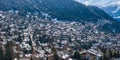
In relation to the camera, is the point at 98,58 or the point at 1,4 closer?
the point at 98,58

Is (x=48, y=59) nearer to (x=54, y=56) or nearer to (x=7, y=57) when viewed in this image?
(x=54, y=56)

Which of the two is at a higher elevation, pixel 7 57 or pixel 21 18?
pixel 7 57

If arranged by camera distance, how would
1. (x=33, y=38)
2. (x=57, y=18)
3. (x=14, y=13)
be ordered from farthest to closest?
(x=57, y=18)
(x=14, y=13)
(x=33, y=38)

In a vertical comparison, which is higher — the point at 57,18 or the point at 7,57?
the point at 7,57

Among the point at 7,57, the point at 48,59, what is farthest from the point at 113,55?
the point at 7,57

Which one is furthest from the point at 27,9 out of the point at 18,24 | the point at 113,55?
the point at 113,55

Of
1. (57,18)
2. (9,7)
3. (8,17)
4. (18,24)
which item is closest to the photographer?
(18,24)

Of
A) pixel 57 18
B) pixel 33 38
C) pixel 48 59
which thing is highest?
pixel 48 59

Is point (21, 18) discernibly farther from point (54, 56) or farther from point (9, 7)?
point (54, 56)

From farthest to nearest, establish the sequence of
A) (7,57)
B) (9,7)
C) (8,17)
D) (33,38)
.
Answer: (9,7)
(8,17)
(33,38)
(7,57)
